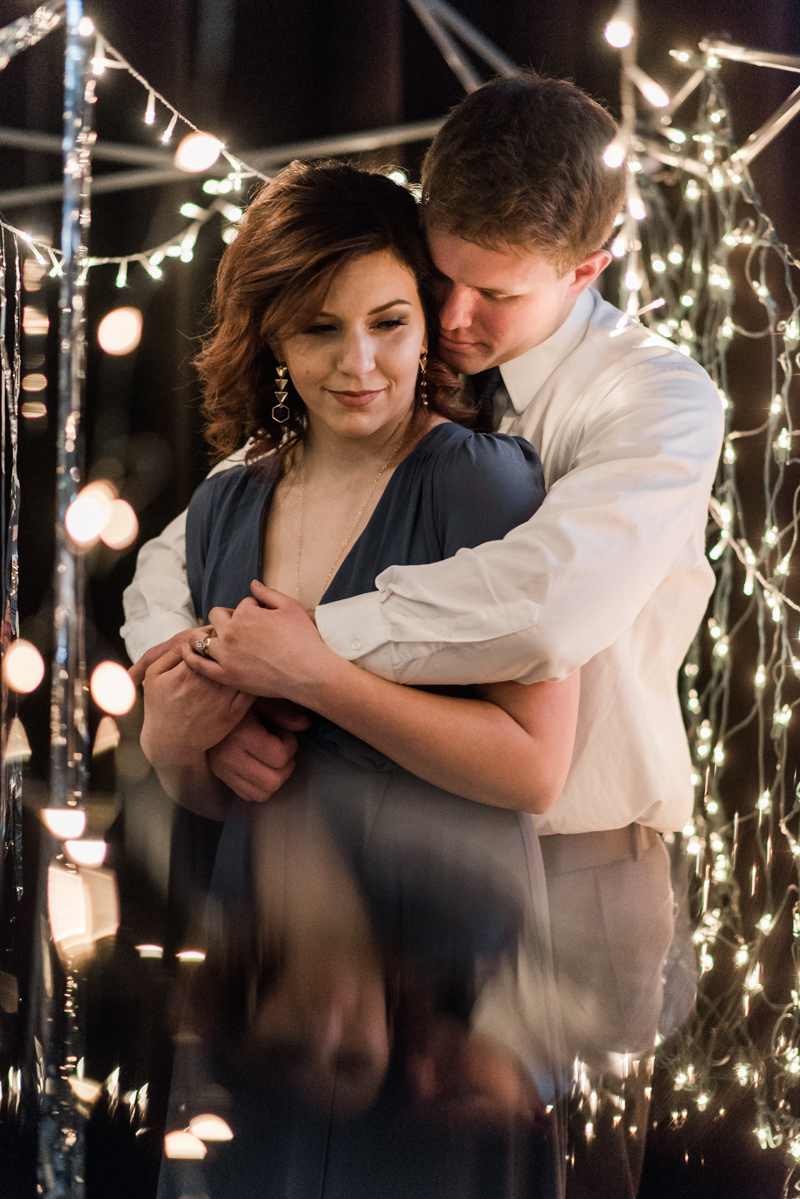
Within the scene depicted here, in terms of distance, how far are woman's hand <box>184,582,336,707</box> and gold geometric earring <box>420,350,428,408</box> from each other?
0.31 metres

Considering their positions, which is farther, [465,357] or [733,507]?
[733,507]

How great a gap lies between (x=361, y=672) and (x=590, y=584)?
0.85 ft

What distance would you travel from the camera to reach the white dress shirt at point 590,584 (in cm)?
101

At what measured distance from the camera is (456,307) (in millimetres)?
1192

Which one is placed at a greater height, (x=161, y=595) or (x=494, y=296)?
(x=494, y=296)

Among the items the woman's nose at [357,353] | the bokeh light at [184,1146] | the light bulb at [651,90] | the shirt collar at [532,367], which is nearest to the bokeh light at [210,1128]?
the bokeh light at [184,1146]

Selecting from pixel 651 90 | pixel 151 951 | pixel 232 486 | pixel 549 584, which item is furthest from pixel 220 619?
pixel 651 90

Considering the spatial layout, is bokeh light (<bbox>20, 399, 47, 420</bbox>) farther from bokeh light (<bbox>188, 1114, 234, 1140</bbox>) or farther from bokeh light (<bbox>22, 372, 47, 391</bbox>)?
bokeh light (<bbox>188, 1114, 234, 1140</bbox>)

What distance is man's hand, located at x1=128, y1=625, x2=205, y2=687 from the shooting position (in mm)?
1149

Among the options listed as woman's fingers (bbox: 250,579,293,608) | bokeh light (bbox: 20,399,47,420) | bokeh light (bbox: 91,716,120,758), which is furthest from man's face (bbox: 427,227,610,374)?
bokeh light (bbox: 91,716,120,758)

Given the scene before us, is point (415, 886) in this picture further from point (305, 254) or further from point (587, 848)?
point (305, 254)

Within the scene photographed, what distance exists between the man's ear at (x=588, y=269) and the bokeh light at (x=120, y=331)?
0.90 metres

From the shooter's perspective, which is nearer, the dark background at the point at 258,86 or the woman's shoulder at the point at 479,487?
the woman's shoulder at the point at 479,487

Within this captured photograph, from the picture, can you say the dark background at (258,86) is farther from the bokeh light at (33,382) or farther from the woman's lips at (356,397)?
the woman's lips at (356,397)
